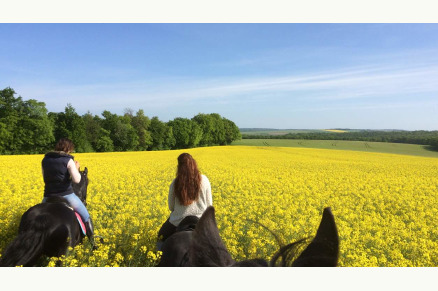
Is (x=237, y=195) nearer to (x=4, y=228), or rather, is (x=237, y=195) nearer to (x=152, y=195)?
(x=152, y=195)

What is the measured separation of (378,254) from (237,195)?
16.2 feet

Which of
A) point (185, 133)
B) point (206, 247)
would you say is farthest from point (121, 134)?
point (206, 247)

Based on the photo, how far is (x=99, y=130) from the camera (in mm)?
50500

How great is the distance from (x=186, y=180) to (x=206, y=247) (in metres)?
2.47

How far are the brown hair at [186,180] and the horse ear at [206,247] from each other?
93.6 inches

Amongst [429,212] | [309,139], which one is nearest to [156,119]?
[309,139]

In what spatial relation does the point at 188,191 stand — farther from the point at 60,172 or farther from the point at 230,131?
the point at 230,131

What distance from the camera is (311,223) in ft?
21.7

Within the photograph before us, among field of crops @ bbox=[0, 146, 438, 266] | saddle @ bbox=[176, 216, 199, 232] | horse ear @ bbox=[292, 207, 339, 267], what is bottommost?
field of crops @ bbox=[0, 146, 438, 266]

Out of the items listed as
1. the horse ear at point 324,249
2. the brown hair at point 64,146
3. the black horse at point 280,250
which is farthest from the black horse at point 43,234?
the horse ear at point 324,249

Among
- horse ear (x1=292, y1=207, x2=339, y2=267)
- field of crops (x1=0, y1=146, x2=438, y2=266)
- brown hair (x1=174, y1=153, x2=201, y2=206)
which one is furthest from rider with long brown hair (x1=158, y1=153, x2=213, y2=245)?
horse ear (x1=292, y1=207, x2=339, y2=267)

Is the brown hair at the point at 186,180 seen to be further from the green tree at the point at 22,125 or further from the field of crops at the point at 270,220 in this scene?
the green tree at the point at 22,125

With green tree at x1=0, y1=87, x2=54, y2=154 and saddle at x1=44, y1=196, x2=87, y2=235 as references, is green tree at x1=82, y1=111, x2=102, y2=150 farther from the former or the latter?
saddle at x1=44, y1=196, x2=87, y2=235

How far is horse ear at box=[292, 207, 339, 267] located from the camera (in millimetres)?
1034
